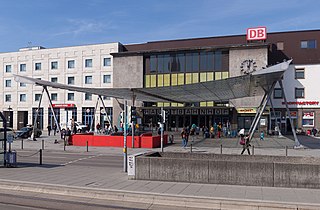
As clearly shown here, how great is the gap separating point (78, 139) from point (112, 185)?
2076 cm

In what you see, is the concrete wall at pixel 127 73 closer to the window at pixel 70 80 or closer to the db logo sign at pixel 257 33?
the window at pixel 70 80

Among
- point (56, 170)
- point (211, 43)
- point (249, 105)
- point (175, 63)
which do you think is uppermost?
point (211, 43)

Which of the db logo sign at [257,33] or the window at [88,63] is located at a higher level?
the db logo sign at [257,33]

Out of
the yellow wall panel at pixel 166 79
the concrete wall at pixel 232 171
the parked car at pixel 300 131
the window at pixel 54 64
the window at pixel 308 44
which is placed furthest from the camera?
the window at pixel 54 64

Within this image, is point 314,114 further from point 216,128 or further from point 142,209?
point 142,209

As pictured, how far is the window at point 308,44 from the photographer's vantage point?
177 feet

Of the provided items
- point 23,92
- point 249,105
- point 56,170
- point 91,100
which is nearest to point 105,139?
point 56,170

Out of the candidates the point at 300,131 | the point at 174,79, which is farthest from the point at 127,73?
the point at 300,131

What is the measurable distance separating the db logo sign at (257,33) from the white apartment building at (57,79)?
23.5 metres

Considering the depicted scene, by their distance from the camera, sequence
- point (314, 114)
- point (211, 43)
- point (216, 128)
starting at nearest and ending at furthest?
point (216, 128)
point (314, 114)
point (211, 43)

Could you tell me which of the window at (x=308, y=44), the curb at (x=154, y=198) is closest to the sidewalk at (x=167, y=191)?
the curb at (x=154, y=198)

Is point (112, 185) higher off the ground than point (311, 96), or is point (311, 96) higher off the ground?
point (311, 96)

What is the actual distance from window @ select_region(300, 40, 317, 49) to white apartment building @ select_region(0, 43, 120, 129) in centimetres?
3162

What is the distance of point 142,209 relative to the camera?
348 inches
